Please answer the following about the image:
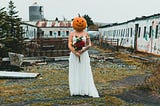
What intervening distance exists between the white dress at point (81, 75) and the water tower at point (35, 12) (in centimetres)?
5840

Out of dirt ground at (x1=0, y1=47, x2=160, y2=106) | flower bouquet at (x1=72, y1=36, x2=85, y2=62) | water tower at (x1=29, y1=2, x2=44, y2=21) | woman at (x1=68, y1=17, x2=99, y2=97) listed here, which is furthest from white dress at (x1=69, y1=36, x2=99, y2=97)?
water tower at (x1=29, y1=2, x2=44, y2=21)

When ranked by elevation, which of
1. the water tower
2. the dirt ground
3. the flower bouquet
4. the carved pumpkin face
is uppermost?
the water tower

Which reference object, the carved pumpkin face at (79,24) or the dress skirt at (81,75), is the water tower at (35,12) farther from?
the dress skirt at (81,75)

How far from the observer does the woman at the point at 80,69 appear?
29.5 feet

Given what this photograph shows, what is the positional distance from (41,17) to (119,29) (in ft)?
98.7

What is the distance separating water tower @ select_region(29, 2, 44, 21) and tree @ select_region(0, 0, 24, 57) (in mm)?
41996

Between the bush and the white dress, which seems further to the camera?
the bush

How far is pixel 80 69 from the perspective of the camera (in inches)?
354

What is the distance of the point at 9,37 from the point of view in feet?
73.8

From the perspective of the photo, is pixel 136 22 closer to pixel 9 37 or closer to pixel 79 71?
pixel 9 37

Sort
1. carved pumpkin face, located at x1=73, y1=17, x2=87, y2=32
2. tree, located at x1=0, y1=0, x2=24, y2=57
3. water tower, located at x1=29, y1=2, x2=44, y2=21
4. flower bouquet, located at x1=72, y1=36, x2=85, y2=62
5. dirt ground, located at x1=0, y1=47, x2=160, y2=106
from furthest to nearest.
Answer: water tower, located at x1=29, y1=2, x2=44, y2=21
tree, located at x1=0, y1=0, x2=24, y2=57
carved pumpkin face, located at x1=73, y1=17, x2=87, y2=32
flower bouquet, located at x1=72, y1=36, x2=85, y2=62
dirt ground, located at x1=0, y1=47, x2=160, y2=106

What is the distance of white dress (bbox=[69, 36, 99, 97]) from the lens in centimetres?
900

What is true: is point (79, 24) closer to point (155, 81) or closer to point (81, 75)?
point (81, 75)

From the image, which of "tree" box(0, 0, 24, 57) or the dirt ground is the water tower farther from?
the dirt ground
